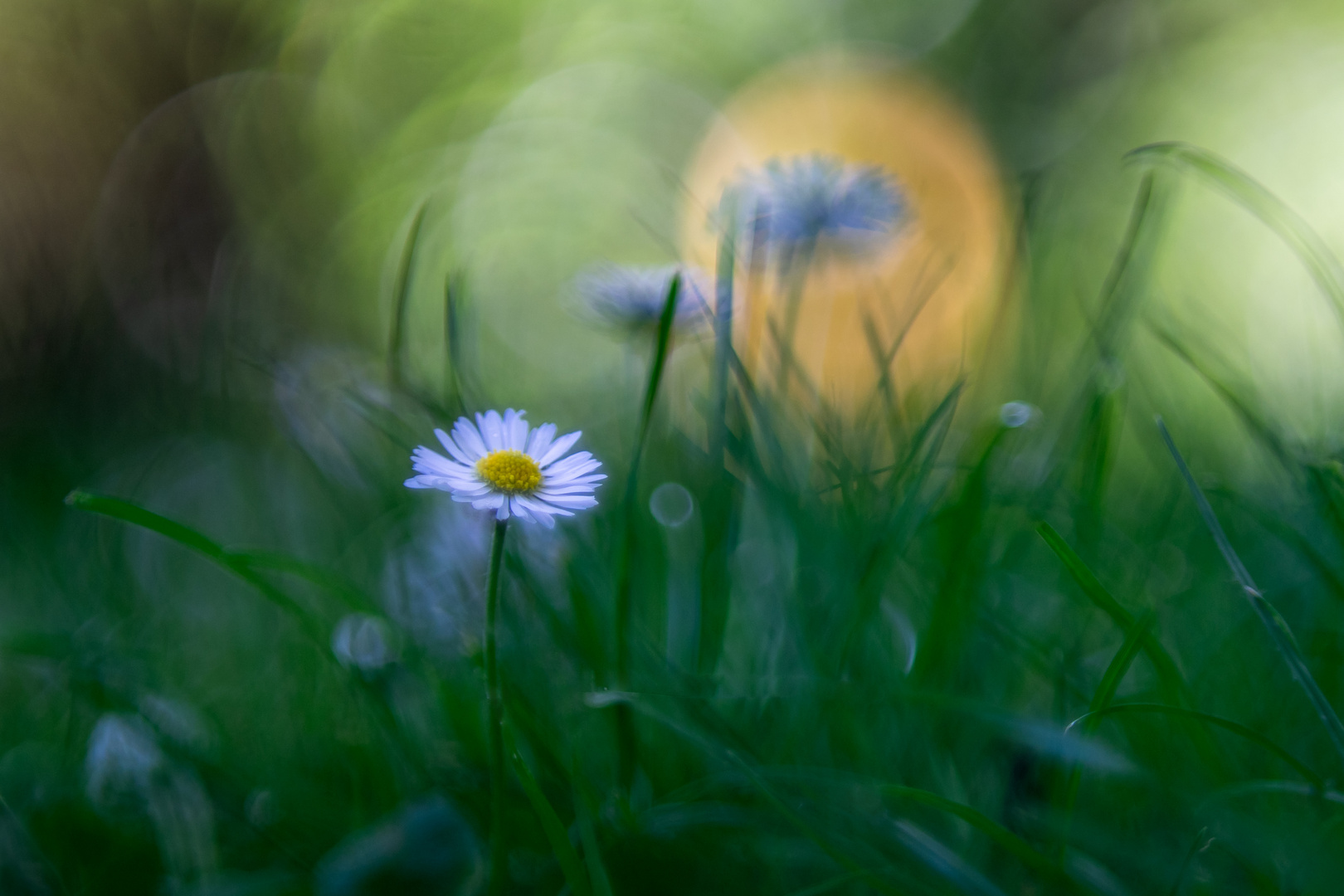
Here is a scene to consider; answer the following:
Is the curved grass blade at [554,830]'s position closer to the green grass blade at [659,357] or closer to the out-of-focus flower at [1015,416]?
the green grass blade at [659,357]

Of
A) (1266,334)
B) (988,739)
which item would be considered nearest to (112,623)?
(988,739)

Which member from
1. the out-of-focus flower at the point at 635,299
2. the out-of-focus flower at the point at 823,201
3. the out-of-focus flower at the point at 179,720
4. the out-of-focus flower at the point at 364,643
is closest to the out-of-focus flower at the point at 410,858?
the out-of-focus flower at the point at 364,643

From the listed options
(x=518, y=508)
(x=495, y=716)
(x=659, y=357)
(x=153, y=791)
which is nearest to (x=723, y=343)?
(x=659, y=357)

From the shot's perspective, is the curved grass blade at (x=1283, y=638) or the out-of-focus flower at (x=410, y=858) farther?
the out-of-focus flower at (x=410, y=858)

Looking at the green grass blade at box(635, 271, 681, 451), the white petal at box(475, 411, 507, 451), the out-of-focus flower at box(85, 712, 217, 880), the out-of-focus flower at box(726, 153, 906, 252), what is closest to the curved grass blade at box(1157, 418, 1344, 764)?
the green grass blade at box(635, 271, 681, 451)

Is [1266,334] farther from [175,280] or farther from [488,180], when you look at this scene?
[488,180]

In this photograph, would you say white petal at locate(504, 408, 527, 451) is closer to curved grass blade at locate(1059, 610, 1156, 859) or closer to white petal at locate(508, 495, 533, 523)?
white petal at locate(508, 495, 533, 523)

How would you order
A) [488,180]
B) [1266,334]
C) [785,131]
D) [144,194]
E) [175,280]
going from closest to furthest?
[1266,334] → [175,280] → [488,180] → [144,194] → [785,131]

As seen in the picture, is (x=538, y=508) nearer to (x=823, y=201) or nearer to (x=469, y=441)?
(x=469, y=441)
